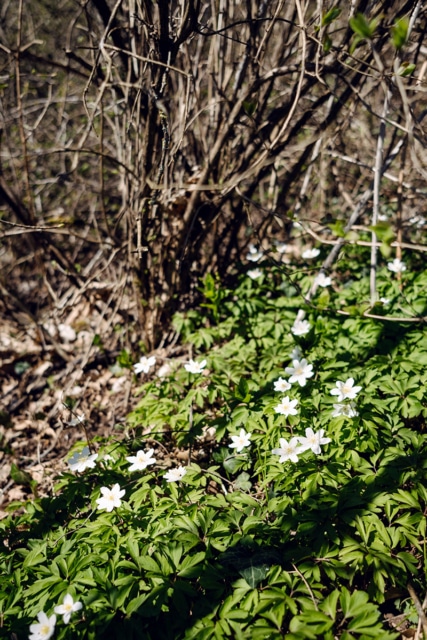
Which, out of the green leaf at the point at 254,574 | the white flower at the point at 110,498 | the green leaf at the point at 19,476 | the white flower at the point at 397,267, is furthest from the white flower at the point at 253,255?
the green leaf at the point at 254,574

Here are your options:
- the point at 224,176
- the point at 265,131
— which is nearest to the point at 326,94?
the point at 265,131

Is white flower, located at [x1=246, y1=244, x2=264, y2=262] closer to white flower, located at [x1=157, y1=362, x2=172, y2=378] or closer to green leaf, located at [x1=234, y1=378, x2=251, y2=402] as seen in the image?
white flower, located at [x1=157, y1=362, x2=172, y2=378]

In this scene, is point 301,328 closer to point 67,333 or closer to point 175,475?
point 175,475

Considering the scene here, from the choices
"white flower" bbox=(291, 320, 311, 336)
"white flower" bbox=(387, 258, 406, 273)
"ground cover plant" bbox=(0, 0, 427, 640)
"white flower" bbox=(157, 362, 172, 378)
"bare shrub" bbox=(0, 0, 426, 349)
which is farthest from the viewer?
"white flower" bbox=(157, 362, 172, 378)

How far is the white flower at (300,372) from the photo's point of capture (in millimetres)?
2469

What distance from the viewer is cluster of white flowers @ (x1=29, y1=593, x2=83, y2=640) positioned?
5.20 ft

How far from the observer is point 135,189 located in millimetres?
3227

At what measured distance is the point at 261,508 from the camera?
1.98 meters

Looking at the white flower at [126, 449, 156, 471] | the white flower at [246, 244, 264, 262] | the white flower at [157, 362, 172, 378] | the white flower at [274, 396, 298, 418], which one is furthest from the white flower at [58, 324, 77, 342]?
the white flower at [274, 396, 298, 418]

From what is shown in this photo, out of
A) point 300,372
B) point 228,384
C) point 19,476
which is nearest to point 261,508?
point 300,372

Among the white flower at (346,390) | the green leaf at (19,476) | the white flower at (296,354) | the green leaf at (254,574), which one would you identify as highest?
the white flower at (346,390)

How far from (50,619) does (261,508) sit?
894 millimetres

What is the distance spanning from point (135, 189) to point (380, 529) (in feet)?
8.39

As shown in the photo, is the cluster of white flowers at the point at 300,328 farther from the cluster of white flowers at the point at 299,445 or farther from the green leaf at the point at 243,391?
the cluster of white flowers at the point at 299,445
